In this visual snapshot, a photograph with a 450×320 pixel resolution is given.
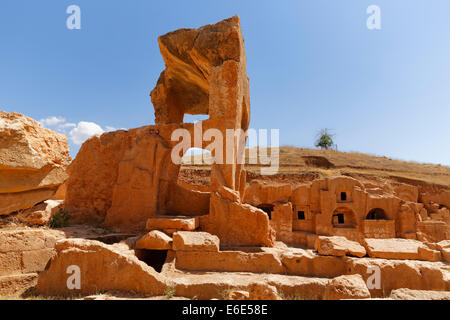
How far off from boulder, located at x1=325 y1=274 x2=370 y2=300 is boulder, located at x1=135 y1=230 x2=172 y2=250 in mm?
2846

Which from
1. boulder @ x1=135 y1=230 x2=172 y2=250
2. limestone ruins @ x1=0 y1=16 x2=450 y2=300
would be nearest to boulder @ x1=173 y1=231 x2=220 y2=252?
limestone ruins @ x1=0 y1=16 x2=450 y2=300

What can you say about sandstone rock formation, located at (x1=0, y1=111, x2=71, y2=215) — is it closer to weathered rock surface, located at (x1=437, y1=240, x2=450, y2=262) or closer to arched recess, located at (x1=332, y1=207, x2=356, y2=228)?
weathered rock surface, located at (x1=437, y1=240, x2=450, y2=262)

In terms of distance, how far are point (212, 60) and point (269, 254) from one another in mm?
4881

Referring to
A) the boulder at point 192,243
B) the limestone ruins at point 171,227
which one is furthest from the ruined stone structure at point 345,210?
the boulder at point 192,243

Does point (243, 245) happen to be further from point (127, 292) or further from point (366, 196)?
point (366, 196)

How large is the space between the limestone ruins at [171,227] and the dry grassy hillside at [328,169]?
15.9 meters

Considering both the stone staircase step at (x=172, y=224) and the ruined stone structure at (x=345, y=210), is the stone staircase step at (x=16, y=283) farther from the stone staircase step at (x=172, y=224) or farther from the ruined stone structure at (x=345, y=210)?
the ruined stone structure at (x=345, y=210)

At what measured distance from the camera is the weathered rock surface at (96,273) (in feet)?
12.8

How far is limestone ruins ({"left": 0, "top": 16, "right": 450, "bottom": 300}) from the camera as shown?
3.78 m

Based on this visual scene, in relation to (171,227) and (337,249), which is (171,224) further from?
(337,249)

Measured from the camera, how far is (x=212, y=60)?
689 cm

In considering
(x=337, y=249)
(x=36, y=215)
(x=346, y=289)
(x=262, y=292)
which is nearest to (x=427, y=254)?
(x=337, y=249)
